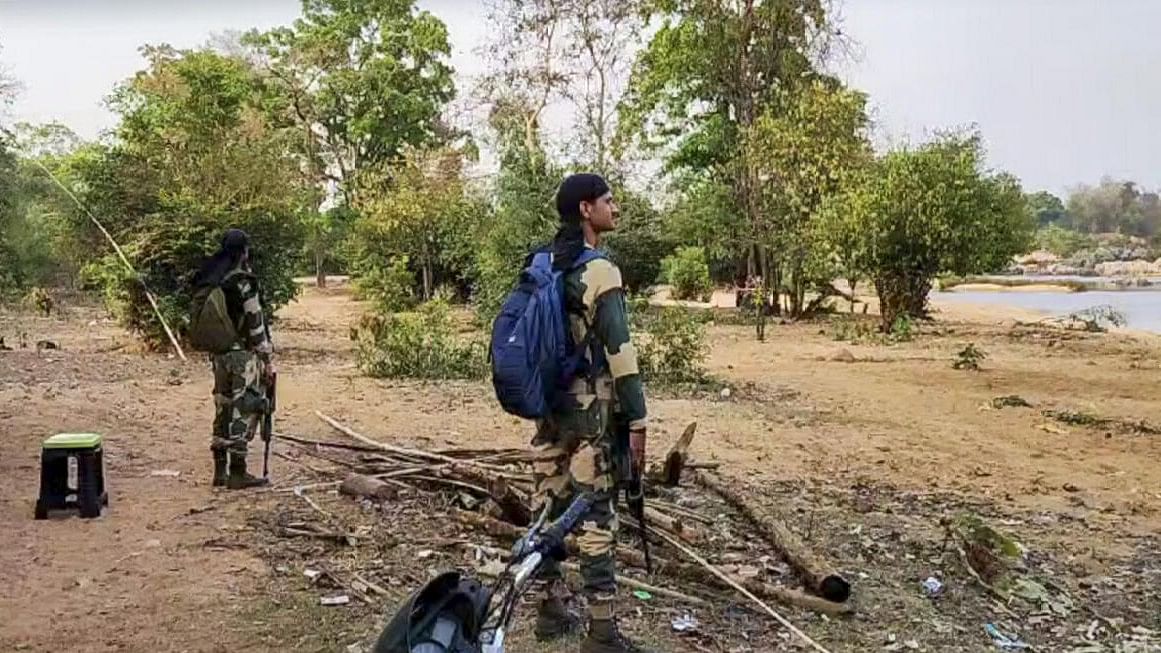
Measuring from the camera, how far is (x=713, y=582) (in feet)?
16.6

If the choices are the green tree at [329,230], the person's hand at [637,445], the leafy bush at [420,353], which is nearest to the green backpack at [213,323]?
the person's hand at [637,445]

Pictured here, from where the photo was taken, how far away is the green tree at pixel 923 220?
20172mm

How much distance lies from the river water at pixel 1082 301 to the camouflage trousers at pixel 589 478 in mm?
24246

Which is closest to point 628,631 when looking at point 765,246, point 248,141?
point 248,141

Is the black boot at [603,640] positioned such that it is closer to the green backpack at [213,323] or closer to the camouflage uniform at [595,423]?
the camouflage uniform at [595,423]

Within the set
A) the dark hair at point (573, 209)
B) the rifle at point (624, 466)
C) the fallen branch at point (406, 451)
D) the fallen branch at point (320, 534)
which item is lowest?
the fallen branch at point (320, 534)

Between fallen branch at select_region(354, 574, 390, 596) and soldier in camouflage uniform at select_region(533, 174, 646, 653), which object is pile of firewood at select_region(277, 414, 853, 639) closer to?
soldier in camouflage uniform at select_region(533, 174, 646, 653)

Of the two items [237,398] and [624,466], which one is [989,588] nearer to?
[624,466]

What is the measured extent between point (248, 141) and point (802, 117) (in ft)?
35.6

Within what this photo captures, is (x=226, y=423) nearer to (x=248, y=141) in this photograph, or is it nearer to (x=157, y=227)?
(x=157, y=227)

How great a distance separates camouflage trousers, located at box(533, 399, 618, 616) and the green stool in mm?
3252

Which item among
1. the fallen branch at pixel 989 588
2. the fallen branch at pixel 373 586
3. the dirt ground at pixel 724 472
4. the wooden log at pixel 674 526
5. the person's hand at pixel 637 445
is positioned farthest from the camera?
the wooden log at pixel 674 526

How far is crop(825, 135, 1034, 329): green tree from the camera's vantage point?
20.2 metres

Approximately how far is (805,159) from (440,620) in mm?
20233
